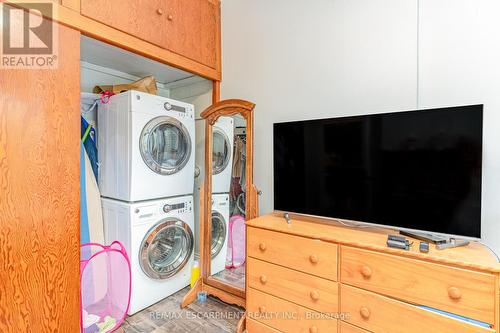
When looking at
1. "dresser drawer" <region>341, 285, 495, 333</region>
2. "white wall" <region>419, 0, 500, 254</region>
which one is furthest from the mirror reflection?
"white wall" <region>419, 0, 500, 254</region>

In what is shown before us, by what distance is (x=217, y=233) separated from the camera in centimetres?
213

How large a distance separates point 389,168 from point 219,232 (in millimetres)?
1421

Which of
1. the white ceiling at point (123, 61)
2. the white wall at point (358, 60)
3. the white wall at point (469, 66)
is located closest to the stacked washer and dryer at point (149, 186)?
the white ceiling at point (123, 61)

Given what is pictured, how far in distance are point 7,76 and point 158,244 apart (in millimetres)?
1502

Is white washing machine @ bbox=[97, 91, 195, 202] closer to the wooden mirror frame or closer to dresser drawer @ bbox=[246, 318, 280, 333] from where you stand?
the wooden mirror frame

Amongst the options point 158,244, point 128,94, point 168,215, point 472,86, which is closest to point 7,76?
point 128,94

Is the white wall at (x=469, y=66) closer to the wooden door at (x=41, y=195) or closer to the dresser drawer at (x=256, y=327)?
the dresser drawer at (x=256, y=327)

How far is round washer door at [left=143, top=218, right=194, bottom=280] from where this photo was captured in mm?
1941

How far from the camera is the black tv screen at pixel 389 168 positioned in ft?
3.80

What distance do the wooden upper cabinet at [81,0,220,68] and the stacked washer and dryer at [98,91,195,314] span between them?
1.52ft

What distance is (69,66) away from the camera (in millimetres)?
1486

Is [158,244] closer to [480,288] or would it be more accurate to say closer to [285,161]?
[285,161]

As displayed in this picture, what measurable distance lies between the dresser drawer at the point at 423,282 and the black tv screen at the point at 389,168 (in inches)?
10.0

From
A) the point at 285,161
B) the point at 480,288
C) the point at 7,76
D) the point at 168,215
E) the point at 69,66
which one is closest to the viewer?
the point at 480,288
